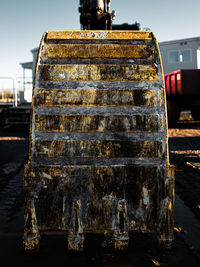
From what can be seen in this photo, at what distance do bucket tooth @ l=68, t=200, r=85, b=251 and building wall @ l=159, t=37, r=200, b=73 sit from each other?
20.0 metres

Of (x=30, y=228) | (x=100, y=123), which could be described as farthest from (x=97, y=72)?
(x=30, y=228)

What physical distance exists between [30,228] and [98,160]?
809 millimetres

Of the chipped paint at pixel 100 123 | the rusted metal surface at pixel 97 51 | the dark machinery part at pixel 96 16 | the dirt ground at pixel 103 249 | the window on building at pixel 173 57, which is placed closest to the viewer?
the dirt ground at pixel 103 249

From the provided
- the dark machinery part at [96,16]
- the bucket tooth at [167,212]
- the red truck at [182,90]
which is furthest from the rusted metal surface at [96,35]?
the red truck at [182,90]

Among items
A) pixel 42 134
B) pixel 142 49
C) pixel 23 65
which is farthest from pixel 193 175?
pixel 23 65

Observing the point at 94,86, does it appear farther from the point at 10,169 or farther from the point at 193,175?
the point at 10,169

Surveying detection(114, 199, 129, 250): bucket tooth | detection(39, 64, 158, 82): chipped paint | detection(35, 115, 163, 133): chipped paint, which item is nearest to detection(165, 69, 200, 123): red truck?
detection(39, 64, 158, 82): chipped paint

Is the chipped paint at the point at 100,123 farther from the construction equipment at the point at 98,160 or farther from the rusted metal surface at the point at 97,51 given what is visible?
the rusted metal surface at the point at 97,51

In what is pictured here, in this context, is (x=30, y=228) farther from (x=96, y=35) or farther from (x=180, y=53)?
(x=180, y=53)

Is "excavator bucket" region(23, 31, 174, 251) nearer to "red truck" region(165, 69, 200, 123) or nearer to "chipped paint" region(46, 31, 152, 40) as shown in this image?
"chipped paint" region(46, 31, 152, 40)

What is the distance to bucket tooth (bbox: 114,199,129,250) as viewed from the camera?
2.02 meters

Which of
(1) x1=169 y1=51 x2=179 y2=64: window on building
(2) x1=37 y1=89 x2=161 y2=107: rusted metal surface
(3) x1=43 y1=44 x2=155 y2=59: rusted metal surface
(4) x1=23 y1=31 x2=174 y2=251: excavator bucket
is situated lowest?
(4) x1=23 y1=31 x2=174 y2=251: excavator bucket

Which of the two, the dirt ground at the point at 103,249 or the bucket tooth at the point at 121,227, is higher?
the bucket tooth at the point at 121,227

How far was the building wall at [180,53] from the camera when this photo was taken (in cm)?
Answer: 1956
